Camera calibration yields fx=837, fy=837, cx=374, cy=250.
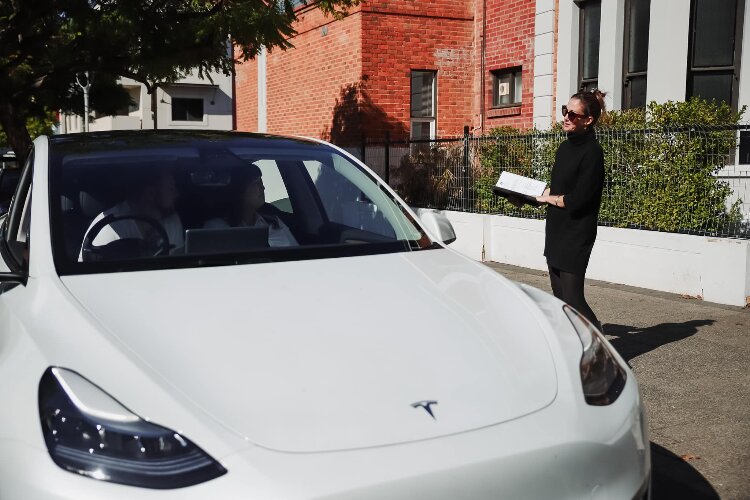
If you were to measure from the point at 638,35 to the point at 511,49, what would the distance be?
3576mm

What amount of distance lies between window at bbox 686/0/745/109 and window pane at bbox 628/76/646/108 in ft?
3.17

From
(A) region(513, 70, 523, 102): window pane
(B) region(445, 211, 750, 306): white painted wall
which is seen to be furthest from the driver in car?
(A) region(513, 70, 523, 102): window pane

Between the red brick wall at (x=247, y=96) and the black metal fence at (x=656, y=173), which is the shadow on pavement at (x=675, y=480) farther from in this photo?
the red brick wall at (x=247, y=96)

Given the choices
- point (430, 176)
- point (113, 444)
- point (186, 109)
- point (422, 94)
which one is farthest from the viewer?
point (186, 109)

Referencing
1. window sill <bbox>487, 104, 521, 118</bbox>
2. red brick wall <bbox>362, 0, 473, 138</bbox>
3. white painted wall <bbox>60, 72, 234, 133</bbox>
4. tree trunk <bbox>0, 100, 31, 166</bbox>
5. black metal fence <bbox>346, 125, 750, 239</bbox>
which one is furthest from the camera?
white painted wall <bbox>60, 72, 234, 133</bbox>

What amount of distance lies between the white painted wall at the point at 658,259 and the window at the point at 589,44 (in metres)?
3.47

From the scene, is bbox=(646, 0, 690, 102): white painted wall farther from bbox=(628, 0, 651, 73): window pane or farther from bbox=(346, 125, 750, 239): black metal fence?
bbox=(346, 125, 750, 239): black metal fence

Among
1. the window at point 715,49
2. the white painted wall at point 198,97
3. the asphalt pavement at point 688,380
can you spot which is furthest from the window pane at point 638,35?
the white painted wall at point 198,97

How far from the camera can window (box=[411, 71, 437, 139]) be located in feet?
59.7

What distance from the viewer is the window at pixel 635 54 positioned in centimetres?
1248

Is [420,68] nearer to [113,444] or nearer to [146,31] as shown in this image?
[146,31]

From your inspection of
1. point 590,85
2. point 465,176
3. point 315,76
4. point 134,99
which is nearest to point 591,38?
point 590,85

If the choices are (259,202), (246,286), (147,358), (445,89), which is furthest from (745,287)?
(445,89)

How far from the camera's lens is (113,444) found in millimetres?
2168
